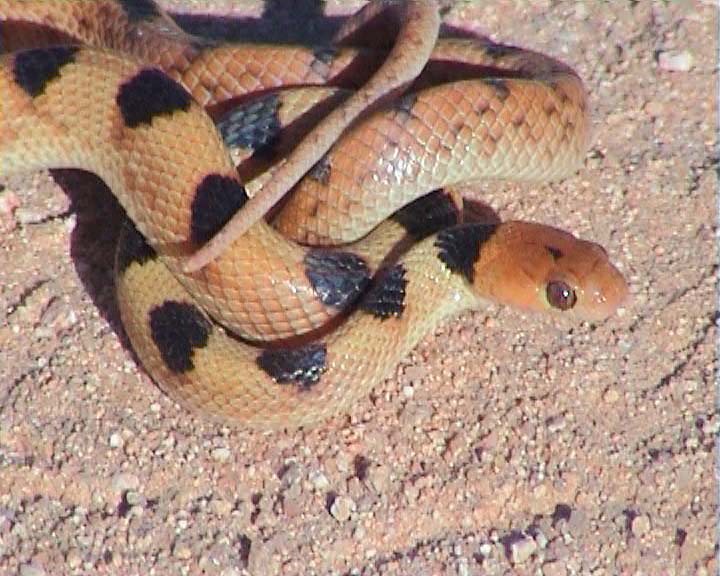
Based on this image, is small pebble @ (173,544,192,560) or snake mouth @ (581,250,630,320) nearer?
small pebble @ (173,544,192,560)

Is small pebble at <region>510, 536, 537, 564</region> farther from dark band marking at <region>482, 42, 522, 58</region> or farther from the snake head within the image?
dark band marking at <region>482, 42, 522, 58</region>

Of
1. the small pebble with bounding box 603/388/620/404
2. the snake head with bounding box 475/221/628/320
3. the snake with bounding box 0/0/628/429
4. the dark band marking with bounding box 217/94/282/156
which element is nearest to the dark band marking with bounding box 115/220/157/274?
the snake with bounding box 0/0/628/429

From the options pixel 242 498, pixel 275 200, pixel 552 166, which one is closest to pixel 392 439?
pixel 242 498

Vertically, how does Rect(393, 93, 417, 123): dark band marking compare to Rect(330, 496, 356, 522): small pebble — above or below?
above

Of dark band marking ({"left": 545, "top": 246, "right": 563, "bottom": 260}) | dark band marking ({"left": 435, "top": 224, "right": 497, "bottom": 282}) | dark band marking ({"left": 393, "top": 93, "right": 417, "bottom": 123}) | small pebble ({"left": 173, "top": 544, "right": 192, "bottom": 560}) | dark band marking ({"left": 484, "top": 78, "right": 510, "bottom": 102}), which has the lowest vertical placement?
small pebble ({"left": 173, "top": 544, "right": 192, "bottom": 560})

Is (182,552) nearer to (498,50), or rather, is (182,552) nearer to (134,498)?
(134,498)

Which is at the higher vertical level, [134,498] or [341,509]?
[341,509]

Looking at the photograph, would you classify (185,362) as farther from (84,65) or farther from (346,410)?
(84,65)

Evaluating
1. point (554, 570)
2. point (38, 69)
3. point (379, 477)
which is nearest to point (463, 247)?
point (379, 477)

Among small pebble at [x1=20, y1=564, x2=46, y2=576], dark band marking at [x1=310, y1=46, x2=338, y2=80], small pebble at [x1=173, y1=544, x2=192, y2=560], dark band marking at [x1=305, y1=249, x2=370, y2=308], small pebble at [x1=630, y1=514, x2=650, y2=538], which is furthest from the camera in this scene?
dark band marking at [x1=310, y1=46, x2=338, y2=80]
